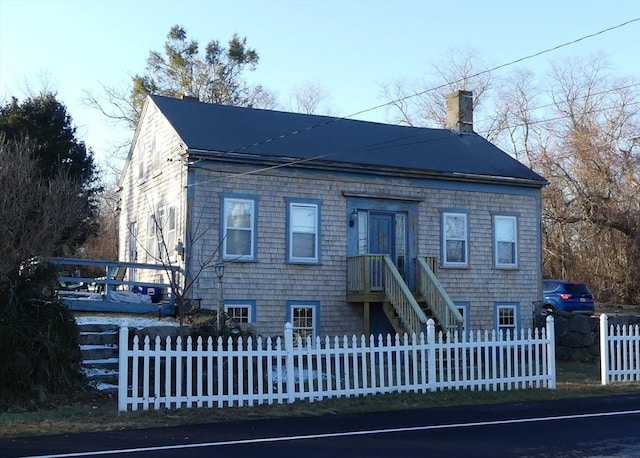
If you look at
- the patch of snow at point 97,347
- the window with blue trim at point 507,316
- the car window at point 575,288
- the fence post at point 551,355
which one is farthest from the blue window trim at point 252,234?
the car window at point 575,288

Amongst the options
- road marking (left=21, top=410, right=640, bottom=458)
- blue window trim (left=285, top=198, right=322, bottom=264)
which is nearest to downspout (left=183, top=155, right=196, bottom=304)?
blue window trim (left=285, top=198, right=322, bottom=264)

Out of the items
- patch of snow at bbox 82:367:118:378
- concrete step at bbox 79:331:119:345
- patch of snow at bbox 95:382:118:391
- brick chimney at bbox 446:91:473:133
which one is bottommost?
patch of snow at bbox 95:382:118:391

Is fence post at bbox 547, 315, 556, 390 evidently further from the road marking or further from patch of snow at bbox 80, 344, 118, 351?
patch of snow at bbox 80, 344, 118, 351

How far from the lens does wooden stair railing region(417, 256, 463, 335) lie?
1870 centimetres

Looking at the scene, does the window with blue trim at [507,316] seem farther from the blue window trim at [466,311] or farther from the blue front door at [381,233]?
the blue front door at [381,233]

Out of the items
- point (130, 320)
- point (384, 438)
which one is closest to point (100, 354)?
point (130, 320)

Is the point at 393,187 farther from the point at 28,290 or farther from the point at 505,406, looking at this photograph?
the point at 28,290

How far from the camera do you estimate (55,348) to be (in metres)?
12.0

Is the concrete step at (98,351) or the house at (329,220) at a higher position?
the house at (329,220)

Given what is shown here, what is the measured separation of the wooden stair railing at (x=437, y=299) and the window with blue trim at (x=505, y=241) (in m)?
2.84

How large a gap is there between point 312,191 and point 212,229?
2965 millimetres

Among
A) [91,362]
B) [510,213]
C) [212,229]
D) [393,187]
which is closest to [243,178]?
[212,229]

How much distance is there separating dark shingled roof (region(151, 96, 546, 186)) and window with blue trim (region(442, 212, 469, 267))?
135cm

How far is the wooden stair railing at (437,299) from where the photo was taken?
61.4 ft
